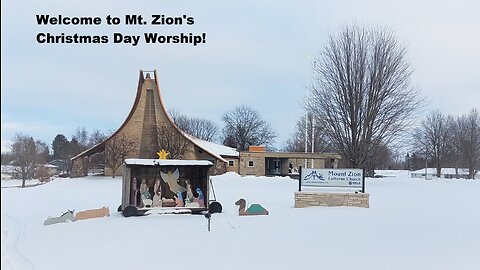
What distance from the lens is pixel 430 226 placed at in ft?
42.9

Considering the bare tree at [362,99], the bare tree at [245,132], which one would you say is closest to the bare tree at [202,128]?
the bare tree at [245,132]

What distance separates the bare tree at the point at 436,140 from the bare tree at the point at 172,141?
3897 centimetres

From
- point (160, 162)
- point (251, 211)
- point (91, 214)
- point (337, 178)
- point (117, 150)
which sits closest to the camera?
point (91, 214)

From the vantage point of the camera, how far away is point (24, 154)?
3.62 metres

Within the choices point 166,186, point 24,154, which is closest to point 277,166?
point 166,186

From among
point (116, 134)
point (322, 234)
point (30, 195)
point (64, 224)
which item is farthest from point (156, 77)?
point (322, 234)

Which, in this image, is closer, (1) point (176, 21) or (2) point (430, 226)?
(1) point (176, 21)

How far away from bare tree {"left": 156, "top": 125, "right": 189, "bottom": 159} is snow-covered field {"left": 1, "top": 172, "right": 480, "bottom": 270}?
25.1 meters

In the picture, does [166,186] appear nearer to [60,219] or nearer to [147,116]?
[60,219]

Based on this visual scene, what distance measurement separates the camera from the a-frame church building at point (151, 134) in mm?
42406

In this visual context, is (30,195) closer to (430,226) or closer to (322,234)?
(322,234)

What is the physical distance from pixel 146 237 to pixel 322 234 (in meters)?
4.12

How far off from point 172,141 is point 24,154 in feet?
128

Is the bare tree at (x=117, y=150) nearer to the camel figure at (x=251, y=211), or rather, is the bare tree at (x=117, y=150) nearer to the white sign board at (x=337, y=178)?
the white sign board at (x=337, y=178)
